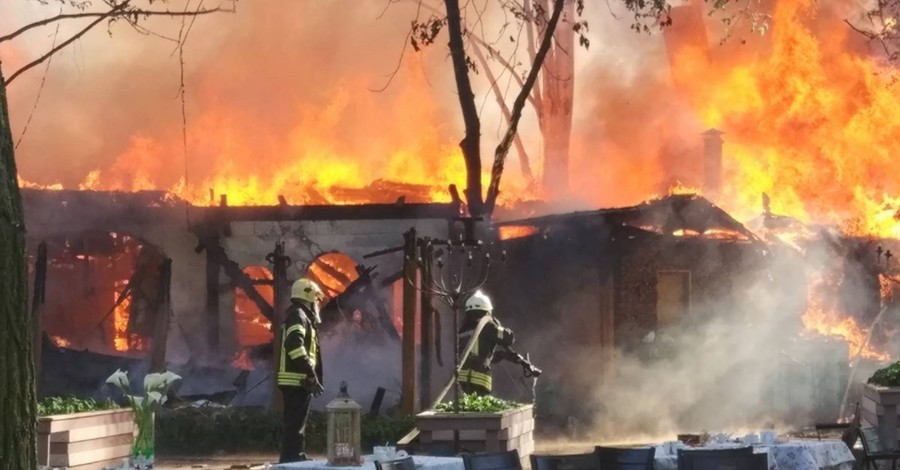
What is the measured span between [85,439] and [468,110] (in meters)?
11.3

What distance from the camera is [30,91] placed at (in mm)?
30375

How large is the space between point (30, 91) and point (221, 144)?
439cm

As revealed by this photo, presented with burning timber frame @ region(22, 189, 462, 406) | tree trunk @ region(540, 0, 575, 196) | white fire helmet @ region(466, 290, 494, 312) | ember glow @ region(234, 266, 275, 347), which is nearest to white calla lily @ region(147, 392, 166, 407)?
white fire helmet @ region(466, 290, 494, 312)

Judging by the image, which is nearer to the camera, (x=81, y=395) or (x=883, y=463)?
(x=883, y=463)

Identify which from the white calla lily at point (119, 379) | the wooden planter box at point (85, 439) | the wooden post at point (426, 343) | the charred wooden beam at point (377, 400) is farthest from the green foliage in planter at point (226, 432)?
the white calla lily at point (119, 379)

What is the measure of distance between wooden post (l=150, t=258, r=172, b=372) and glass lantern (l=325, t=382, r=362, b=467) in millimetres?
11773

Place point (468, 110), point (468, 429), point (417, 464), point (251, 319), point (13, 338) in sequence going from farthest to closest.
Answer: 1. point (251, 319)
2. point (468, 110)
3. point (468, 429)
4. point (417, 464)
5. point (13, 338)

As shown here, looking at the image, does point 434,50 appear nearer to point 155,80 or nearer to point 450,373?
point 155,80

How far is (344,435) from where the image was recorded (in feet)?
29.5

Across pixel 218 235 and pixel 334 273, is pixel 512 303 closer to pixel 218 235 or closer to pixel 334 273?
pixel 334 273

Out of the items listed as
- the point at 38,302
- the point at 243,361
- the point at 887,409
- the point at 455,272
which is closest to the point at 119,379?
the point at 887,409

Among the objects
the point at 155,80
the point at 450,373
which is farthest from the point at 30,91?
the point at 450,373

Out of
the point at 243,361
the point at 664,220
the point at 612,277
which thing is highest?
the point at 664,220

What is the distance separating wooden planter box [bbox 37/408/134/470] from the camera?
1180 centimetres
